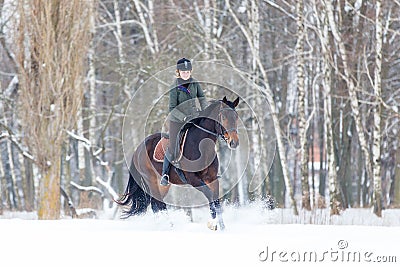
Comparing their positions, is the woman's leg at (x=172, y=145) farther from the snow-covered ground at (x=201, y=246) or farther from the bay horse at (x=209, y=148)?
the snow-covered ground at (x=201, y=246)

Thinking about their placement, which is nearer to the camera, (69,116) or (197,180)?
(197,180)

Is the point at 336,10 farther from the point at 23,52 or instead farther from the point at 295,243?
the point at 295,243

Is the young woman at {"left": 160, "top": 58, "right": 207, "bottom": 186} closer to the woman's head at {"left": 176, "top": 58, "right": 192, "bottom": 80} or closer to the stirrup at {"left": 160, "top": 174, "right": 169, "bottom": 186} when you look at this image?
the woman's head at {"left": 176, "top": 58, "right": 192, "bottom": 80}

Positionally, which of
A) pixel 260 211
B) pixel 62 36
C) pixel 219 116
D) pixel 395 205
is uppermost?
pixel 62 36

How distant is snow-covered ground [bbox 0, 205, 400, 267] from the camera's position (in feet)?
33.2

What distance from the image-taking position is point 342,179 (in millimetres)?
35156

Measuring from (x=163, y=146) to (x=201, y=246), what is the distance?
11.3 feet

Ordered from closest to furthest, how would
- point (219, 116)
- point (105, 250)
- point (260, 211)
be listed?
point (105, 250) < point (219, 116) < point (260, 211)

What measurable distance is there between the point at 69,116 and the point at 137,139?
5.27 m

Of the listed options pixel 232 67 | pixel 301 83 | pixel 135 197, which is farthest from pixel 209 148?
pixel 232 67

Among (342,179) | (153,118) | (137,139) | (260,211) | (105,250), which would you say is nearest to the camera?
(105,250)

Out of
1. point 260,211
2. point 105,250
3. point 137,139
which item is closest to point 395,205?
point 137,139

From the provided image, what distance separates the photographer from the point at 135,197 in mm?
15016

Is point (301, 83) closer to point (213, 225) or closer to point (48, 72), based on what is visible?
point (48, 72)
